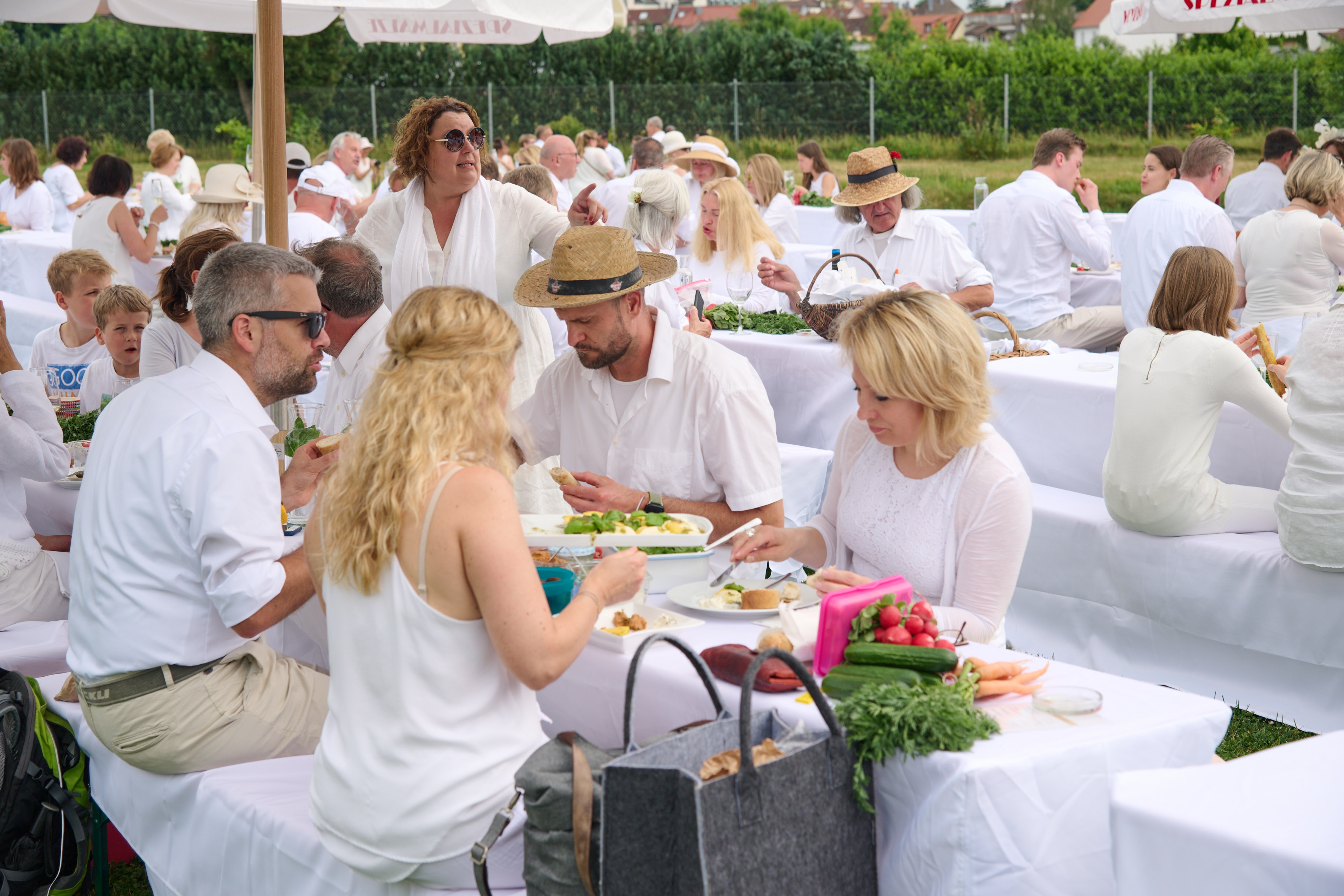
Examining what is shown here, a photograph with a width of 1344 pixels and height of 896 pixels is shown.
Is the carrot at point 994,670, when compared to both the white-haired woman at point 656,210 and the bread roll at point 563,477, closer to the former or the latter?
the bread roll at point 563,477

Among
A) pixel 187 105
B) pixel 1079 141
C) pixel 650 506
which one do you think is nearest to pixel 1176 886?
pixel 650 506

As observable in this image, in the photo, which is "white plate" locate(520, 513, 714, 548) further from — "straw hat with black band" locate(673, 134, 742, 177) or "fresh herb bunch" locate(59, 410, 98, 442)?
"straw hat with black band" locate(673, 134, 742, 177)

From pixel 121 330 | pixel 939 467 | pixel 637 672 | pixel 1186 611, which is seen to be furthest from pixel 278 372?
pixel 1186 611

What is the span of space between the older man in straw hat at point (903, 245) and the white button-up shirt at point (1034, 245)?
1.00 metres

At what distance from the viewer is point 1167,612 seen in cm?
417

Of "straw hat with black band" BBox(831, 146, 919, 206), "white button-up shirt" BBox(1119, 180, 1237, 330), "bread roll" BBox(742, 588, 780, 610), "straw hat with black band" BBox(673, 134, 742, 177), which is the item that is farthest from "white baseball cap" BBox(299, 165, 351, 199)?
"bread roll" BBox(742, 588, 780, 610)

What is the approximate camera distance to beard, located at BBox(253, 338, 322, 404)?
275 centimetres

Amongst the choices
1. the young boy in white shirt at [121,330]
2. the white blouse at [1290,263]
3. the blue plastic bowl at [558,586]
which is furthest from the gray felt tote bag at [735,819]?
the white blouse at [1290,263]

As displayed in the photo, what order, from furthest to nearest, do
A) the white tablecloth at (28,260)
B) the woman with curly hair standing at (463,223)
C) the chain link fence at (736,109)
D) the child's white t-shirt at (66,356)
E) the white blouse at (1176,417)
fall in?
the chain link fence at (736,109) → the white tablecloth at (28,260) → the child's white t-shirt at (66,356) → the woman with curly hair standing at (463,223) → the white blouse at (1176,417)

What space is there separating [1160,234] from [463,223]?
454 cm

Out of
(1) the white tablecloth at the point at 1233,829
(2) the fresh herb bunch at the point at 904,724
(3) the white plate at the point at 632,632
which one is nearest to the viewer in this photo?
(1) the white tablecloth at the point at 1233,829

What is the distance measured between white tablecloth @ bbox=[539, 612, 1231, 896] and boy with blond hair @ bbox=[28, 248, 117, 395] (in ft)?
15.0

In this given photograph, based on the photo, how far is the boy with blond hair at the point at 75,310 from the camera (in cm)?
561

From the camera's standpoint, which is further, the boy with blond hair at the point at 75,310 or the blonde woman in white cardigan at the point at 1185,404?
the boy with blond hair at the point at 75,310
